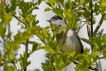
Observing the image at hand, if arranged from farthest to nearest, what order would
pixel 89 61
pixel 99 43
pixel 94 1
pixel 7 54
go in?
pixel 94 1 < pixel 99 43 < pixel 89 61 < pixel 7 54

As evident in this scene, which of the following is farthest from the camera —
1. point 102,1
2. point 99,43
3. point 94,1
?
point 94,1

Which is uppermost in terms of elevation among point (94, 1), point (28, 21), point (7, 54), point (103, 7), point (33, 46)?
point (94, 1)

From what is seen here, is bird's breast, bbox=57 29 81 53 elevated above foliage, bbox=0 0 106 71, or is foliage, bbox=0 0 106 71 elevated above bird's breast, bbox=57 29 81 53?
bird's breast, bbox=57 29 81 53

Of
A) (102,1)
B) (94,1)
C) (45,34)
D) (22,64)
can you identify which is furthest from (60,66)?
(94,1)

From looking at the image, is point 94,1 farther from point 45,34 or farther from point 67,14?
point 67,14

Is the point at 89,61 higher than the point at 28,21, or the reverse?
the point at 28,21

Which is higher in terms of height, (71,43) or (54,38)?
(71,43)

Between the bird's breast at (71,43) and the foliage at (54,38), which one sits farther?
the bird's breast at (71,43)

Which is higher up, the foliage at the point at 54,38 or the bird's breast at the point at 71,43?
the bird's breast at the point at 71,43

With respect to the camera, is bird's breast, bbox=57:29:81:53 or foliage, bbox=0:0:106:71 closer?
foliage, bbox=0:0:106:71

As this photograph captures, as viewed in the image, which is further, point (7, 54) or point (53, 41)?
point (53, 41)

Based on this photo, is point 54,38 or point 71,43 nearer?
point 54,38

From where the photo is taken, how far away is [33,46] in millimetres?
1441

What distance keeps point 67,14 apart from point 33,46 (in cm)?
31
